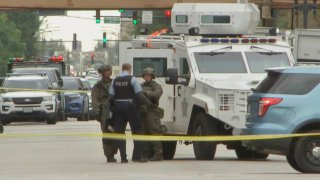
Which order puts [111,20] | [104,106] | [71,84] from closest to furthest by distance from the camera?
[104,106]
[71,84]
[111,20]

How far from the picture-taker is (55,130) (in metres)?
34.9

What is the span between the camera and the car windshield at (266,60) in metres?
21.5

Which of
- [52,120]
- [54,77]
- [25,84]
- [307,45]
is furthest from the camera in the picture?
[54,77]

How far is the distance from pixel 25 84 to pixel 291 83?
23.4 m

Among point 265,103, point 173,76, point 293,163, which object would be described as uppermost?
point 173,76

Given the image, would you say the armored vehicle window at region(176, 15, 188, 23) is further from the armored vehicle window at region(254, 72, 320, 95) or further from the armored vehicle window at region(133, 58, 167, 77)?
the armored vehicle window at region(254, 72, 320, 95)

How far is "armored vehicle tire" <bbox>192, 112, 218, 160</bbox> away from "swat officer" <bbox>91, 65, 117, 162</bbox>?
1.56m

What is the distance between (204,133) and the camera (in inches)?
801

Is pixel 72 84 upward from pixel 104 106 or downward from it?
downward

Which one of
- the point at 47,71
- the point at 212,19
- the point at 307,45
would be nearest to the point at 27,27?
the point at 47,71

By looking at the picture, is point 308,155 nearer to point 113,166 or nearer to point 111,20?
point 113,166

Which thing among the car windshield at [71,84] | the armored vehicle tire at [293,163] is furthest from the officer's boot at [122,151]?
the car windshield at [71,84]

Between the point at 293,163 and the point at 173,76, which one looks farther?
the point at 173,76

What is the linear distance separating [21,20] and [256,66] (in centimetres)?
10509
